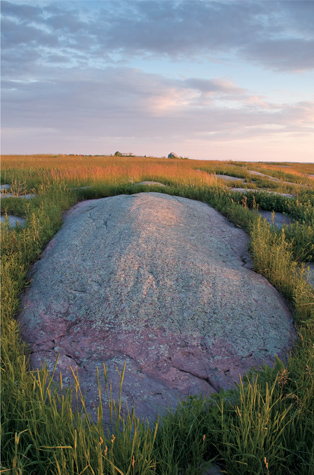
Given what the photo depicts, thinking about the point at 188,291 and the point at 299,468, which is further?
the point at 188,291

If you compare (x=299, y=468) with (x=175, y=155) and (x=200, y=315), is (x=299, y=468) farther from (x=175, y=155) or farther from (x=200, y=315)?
(x=175, y=155)

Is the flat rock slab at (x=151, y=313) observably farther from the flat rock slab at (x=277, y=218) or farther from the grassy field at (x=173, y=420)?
the flat rock slab at (x=277, y=218)

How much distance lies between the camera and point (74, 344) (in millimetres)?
3771

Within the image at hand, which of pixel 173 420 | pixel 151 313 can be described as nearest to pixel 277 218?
pixel 151 313

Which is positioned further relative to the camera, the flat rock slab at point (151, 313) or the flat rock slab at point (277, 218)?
the flat rock slab at point (277, 218)

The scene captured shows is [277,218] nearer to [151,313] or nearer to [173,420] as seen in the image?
→ [151,313]

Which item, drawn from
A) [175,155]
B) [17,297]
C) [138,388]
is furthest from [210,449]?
[175,155]

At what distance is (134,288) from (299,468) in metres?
2.65

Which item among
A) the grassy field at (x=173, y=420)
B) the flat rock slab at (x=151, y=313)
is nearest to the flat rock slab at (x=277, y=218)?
the grassy field at (x=173, y=420)

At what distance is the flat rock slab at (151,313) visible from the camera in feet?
11.0

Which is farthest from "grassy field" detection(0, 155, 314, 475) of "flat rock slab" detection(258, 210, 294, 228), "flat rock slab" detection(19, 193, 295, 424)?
"flat rock slab" detection(258, 210, 294, 228)

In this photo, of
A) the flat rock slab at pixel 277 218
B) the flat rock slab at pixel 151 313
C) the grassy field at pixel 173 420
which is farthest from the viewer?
the flat rock slab at pixel 277 218

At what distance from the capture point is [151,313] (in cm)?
403

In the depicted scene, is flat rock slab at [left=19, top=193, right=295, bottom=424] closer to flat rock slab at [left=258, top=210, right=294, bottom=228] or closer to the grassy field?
the grassy field
